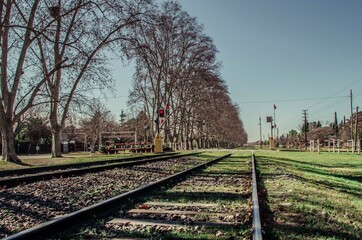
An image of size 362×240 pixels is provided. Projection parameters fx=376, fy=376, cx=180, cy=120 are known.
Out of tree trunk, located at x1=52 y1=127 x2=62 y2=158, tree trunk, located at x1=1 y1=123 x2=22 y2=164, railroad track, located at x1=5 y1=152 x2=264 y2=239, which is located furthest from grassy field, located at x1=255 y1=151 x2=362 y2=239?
tree trunk, located at x1=52 y1=127 x2=62 y2=158

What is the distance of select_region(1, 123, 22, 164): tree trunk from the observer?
60.5 ft

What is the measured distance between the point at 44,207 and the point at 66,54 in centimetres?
1999

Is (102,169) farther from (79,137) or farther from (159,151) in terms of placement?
(79,137)

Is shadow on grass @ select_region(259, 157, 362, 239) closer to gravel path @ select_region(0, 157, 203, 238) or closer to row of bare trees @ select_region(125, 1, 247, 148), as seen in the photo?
gravel path @ select_region(0, 157, 203, 238)

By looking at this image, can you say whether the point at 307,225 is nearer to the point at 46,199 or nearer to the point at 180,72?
the point at 46,199

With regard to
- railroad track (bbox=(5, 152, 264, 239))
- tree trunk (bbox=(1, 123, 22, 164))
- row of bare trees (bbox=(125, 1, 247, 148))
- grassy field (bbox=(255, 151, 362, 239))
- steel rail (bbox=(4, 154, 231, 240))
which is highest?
row of bare trees (bbox=(125, 1, 247, 148))

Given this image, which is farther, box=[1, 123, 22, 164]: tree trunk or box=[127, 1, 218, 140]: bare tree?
box=[127, 1, 218, 140]: bare tree

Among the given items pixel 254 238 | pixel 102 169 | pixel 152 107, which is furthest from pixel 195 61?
pixel 254 238

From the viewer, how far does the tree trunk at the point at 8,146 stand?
1845 centimetres

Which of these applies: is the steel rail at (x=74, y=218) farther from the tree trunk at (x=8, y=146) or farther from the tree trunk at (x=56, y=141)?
the tree trunk at (x=56, y=141)

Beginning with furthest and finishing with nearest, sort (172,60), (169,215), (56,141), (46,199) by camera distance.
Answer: (172,60) → (56,141) → (46,199) → (169,215)

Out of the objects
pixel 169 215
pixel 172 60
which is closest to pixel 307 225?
pixel 169 215

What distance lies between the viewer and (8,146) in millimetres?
18625

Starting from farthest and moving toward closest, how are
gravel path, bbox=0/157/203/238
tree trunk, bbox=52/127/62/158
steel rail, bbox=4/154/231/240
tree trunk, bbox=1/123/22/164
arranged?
tree trunk, bbox=52/127/62/158, tree trunk, bbox=1/123/22/164, gravel path, bbox=0/157/203/238, steel rail, bbox=4/154/231/240
